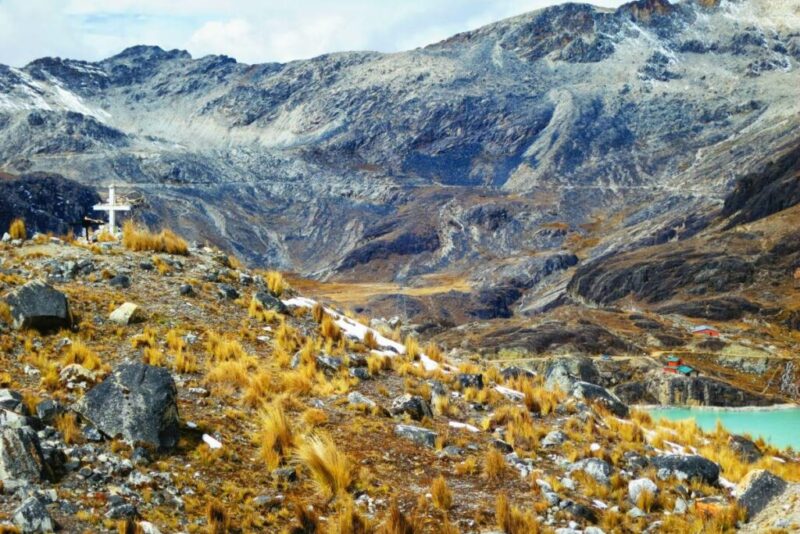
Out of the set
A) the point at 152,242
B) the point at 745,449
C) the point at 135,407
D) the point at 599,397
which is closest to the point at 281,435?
the point at 135,407

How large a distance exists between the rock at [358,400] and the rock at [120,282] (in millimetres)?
4738

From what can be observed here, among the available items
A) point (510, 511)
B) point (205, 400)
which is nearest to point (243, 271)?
point (205, 400)

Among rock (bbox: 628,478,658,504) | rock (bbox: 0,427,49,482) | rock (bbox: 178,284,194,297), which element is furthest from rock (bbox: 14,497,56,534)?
rock (bbox: 178,284,194,297)

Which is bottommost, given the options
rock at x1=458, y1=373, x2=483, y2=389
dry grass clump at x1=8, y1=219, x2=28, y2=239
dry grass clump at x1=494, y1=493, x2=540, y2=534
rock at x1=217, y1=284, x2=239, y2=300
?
dry grass clump at x1=494, y1=493, x2=540, y2=534

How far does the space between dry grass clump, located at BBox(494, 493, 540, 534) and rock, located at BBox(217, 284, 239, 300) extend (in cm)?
718

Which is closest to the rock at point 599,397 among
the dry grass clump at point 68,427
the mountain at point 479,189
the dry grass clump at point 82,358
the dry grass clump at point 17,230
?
the dry grass clump at point 82,358

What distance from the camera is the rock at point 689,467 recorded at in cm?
884

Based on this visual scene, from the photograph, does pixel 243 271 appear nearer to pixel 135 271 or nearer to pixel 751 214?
pixel 135 271

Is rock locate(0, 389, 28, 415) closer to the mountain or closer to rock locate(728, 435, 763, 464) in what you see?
rock locate(728, 435, 763, 464)

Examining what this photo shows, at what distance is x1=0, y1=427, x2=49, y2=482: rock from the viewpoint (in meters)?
6.37

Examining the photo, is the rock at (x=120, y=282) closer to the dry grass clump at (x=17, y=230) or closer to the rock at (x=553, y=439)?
the dry grass clump at (x=17, y=230)

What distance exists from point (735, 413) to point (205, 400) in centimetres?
5364

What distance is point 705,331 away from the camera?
2849 inches

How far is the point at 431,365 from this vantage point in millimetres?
12938
